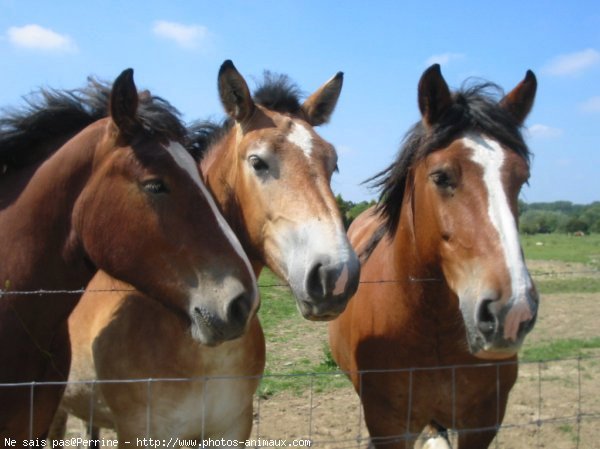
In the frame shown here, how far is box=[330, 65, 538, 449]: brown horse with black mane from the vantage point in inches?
105

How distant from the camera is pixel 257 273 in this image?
327 centimetres

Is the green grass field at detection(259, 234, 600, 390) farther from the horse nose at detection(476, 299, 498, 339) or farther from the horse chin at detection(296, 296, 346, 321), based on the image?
the horse nose at detection(476, 299, 498, 339)

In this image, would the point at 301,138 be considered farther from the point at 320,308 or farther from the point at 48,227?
the point at 48,227

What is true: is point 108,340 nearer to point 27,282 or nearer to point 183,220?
point 27,282

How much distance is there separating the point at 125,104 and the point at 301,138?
0.91m

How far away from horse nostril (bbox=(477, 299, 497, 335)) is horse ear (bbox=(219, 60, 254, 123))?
1.64m

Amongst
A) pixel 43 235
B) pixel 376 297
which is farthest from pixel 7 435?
pixel 376 297

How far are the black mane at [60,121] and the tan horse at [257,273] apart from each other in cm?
47

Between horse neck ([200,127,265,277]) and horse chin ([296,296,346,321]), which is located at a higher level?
horse neck ([200,127,265,277])

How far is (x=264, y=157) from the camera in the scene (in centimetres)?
285

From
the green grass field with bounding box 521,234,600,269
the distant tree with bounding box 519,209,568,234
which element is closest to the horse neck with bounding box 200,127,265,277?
the green grass field with bounding box 521,234,600,269

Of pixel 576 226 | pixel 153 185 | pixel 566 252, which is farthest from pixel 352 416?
Answer: pixel 576 226

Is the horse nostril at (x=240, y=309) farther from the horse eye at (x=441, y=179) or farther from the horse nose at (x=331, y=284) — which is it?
the horse eye at (x=441, y=179)

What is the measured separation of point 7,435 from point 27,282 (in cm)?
72
